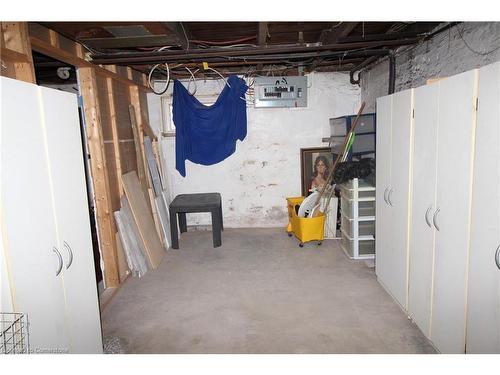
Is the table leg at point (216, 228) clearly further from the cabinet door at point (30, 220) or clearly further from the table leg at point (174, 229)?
the cabinet door at point (30, 220)

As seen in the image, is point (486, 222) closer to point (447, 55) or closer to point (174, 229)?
point (447, 55)

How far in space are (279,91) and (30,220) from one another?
14.0 ft

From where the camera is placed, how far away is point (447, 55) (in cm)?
286

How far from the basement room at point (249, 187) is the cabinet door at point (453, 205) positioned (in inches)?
0.5

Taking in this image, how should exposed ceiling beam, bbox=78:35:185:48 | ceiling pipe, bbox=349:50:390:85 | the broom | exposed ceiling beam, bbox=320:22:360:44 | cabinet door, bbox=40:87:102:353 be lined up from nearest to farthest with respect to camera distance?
cabinet door, bbox=40:87:102:353, exposed ceiling beam, bbox=320:22:360:44, exposed ceiling beam, bbox=78:35:185:48, the broom, ceiling pipe, bbox=349:50:390:85

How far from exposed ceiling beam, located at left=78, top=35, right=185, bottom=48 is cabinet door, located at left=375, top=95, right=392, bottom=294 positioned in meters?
1.95

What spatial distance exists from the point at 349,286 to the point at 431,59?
2346 millimetres

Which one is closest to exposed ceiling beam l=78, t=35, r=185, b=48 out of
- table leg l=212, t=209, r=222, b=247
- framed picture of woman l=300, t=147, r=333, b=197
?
table leg l=212, t=209, r=222, b=247

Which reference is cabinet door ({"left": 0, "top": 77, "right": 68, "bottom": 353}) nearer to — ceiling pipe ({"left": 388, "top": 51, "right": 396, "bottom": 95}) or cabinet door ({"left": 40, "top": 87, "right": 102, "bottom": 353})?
cabinet door ({"left": 40, "top": 87, "right": 102, "bottom": 353})

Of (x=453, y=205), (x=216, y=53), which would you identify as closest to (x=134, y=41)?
(x=216, y=53)

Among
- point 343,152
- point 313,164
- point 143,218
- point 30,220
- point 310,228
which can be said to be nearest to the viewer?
point 30,220

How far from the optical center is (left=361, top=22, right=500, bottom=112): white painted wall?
234 centimetres
